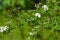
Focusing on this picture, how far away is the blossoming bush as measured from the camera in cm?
342

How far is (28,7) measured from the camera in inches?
157

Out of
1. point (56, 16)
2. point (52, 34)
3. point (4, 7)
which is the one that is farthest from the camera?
point (4, 7)

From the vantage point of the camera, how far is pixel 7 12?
3.99 m

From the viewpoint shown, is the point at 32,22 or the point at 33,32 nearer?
the point at 33,32

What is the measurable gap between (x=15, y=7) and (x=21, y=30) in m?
0.69

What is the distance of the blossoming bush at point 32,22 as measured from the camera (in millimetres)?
3420

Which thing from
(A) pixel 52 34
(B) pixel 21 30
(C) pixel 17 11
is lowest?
(A) pixel 52 34

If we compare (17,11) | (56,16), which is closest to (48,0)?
(56,16)

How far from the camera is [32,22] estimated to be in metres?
3.65

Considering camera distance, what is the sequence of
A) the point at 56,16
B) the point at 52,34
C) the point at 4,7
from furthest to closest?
the point at 4,7 < the point at 56,16 < the point at 52,34

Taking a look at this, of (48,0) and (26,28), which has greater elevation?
(48,0)

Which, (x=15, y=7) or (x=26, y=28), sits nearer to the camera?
(x=26, y=28)

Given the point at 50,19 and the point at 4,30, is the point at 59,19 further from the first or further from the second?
the point at 4,30

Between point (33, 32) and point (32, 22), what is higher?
point (32, 22)
